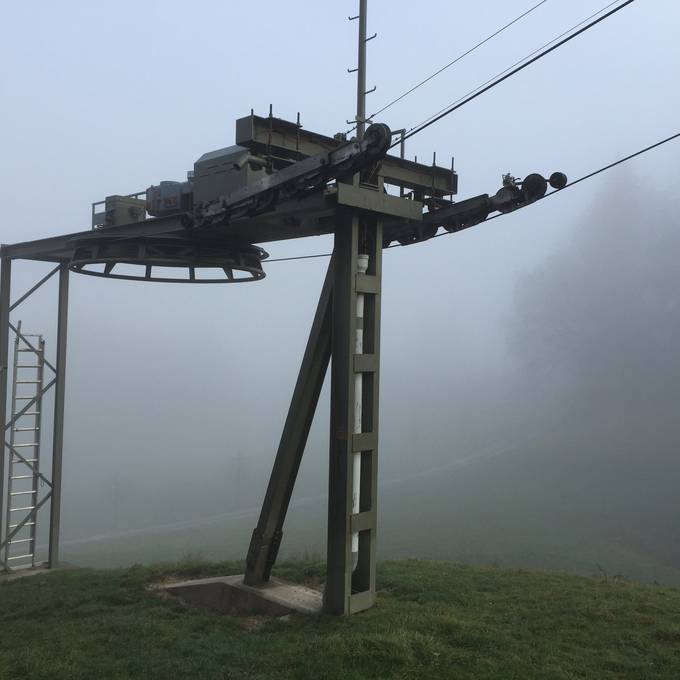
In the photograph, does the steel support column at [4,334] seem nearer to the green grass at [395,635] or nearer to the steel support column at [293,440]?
the green grass at [395,635]

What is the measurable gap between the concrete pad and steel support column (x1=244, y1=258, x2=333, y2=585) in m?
0.25

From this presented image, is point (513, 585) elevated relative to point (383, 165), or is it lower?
lower

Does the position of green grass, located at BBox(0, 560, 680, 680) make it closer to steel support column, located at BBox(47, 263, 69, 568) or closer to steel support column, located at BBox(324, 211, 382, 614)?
steel support column, located at BBox(324, 211, 382, 614)

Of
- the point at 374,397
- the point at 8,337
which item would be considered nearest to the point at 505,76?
the point at 374,397

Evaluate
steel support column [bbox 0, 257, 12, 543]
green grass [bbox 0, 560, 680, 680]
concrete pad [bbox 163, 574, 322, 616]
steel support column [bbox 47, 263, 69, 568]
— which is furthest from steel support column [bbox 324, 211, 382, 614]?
steel support column [bbox 0, 257, 12, 543]

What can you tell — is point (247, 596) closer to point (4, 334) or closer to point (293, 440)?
point (293, 440)

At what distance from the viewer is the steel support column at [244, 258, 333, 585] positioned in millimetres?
9461

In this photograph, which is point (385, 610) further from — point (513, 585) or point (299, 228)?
point (299, 228)

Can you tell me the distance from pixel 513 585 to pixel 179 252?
7.19 metres

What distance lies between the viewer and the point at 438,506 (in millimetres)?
92000

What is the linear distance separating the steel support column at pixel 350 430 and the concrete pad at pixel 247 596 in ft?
2.19

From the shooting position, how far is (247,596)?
32.0 feet

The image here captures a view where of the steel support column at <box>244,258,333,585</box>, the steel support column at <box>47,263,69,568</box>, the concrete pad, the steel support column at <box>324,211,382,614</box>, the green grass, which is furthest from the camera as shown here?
the steel support column at <box>47,263,69,568</box>

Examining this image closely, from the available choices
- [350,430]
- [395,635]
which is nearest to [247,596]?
[350,430]
